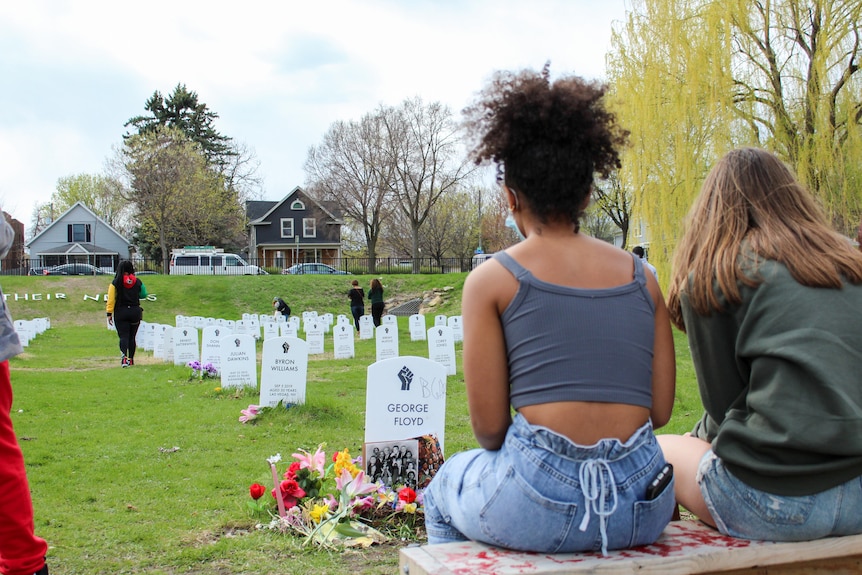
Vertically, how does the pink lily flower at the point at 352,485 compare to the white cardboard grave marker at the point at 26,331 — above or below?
below

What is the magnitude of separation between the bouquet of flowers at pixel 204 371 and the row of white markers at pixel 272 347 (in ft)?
0.24

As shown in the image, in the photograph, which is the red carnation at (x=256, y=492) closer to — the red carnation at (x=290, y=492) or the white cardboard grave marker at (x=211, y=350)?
the red carnation at (x=290, y=492)

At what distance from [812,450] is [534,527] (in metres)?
0.84

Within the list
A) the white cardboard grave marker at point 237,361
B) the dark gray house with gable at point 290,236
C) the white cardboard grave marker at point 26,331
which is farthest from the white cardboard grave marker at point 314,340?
the dark gray house with gable at point 290,236

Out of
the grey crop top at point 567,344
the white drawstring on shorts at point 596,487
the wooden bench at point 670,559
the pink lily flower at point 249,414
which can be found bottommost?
the pink lily flower at point 249,414

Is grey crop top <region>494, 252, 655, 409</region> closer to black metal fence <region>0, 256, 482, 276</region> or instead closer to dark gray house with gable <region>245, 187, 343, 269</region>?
black metal fence <region>0, 256, 482, 276</region>

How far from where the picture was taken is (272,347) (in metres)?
9.11

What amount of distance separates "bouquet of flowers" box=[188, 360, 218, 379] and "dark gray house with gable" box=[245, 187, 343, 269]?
5122 cm

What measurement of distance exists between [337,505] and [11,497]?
214 cm

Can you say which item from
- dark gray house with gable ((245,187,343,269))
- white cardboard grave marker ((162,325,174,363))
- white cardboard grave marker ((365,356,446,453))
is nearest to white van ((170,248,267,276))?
dark gray house with gable ((245,187,343,269))

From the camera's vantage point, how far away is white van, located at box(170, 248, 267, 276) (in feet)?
159

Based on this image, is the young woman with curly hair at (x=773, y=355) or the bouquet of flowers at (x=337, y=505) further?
the bouquet of flowers at (x=337, y=505)

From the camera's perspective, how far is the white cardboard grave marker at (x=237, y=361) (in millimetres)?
11398

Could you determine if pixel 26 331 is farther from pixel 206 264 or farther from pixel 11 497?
pixel 206 264
